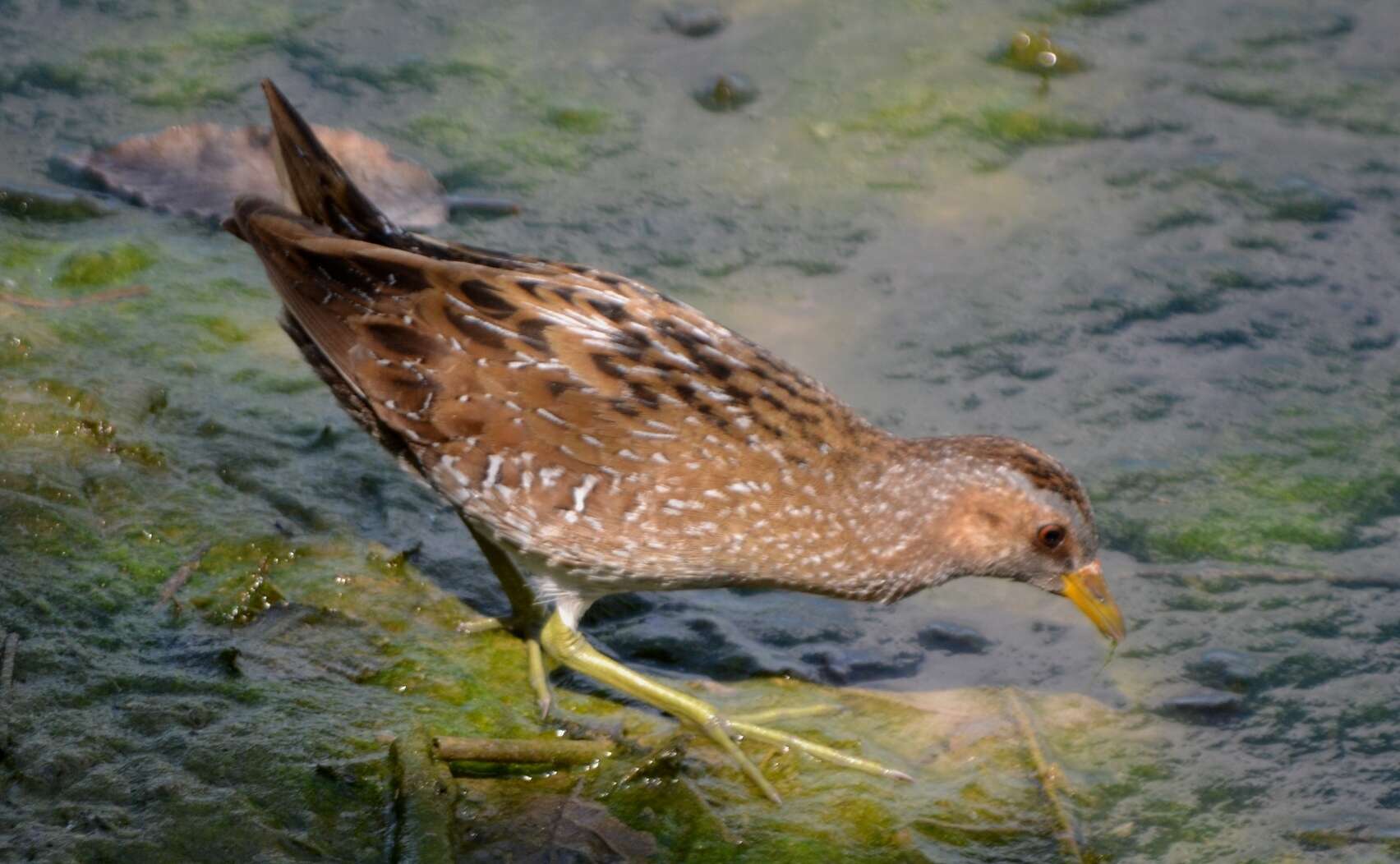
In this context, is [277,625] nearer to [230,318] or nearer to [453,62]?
[230,318]

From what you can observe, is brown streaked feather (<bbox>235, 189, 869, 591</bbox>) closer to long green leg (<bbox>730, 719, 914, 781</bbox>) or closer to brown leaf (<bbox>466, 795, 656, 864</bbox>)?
long green leg (<bbox>730, 719, 914, 781</bbox>)

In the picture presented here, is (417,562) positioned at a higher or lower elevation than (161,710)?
lower

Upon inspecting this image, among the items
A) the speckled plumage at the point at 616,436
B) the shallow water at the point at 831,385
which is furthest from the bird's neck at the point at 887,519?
the shallow water at the point at 831,385

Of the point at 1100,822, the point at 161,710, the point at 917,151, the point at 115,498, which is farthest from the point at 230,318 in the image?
the point at 1100,822

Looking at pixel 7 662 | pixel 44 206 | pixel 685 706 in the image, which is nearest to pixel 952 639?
pixel 685 706

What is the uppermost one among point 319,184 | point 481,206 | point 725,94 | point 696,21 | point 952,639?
point 319,184

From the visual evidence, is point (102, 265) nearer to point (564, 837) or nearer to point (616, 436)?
point (616, 436)

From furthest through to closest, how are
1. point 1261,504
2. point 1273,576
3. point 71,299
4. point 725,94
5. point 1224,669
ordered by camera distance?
point 725,94 → point 71,299 → point 1261,504 → point 1273,576 → point 1224,669
